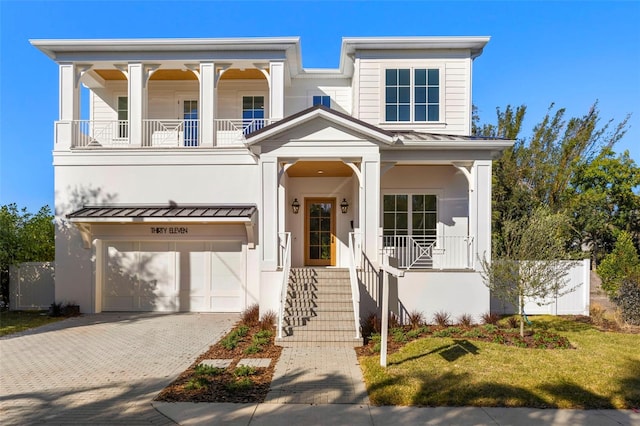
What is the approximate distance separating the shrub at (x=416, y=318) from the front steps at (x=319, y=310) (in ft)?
6.04

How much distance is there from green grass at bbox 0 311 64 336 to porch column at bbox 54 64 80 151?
529cm

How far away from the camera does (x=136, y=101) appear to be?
12352mm

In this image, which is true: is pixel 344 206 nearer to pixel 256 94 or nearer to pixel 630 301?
pixel 256 94

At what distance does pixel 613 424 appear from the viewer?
15.8ft

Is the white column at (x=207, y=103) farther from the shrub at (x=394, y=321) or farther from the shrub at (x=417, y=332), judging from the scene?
the shrub at (x=417, y=332)

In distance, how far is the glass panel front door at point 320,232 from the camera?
13164 millimetres

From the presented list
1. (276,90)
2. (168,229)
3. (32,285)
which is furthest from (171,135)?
(32,285)

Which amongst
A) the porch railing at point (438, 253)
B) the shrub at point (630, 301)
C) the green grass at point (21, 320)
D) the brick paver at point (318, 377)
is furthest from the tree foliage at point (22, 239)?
the shrub at point (630, 301)

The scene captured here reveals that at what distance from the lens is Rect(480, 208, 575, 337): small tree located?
28.5 feet

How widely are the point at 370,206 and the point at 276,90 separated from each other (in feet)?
17.9

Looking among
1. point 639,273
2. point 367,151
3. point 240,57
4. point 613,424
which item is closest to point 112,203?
point 240,57

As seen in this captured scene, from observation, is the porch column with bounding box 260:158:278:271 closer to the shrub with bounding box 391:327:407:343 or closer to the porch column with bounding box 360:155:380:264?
the porch column with bounding box 360:155:380:264

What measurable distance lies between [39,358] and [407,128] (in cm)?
1163

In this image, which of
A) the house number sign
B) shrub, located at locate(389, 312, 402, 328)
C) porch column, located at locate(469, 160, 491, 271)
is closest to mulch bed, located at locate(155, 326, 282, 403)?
shrub, located at locate(389, 312, 402, 328)
